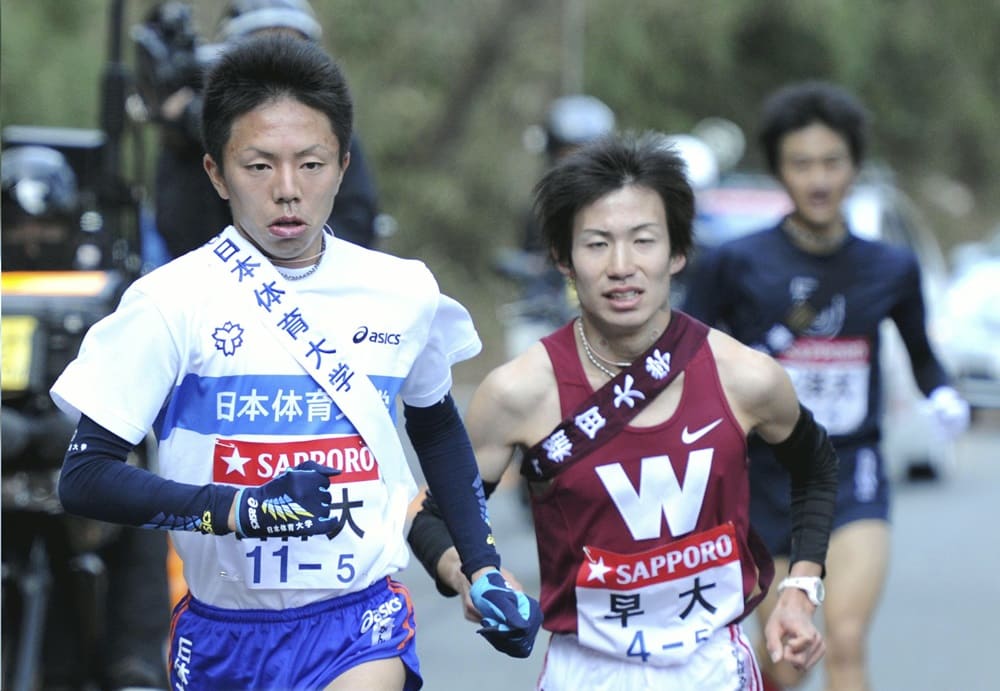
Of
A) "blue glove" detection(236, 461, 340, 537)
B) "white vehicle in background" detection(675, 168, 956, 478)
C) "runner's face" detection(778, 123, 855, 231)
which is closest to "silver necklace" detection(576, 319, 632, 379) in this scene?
"blue glove" detection(236, 461, 340, 537)

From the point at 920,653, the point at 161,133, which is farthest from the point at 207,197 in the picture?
the point at 920,653

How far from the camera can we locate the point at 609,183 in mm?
4273

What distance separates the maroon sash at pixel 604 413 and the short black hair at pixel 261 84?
865mm

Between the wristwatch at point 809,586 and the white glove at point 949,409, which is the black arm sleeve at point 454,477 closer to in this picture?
the wristwatch at point 809,586

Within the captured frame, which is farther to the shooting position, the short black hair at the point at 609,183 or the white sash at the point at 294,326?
the short black hair at the point at 609,183

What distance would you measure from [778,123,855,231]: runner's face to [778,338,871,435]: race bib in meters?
0.41

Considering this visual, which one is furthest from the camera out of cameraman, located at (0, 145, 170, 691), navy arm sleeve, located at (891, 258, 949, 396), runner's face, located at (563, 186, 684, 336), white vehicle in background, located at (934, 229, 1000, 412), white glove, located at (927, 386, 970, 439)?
white vehicle in background, located at (934, 229, 1000, 412)

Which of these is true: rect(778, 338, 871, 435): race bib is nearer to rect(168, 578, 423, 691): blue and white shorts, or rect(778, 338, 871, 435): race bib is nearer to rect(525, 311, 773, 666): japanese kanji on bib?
rect(525, 311, 773, 666): japanese kanji on bib

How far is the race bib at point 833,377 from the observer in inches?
230

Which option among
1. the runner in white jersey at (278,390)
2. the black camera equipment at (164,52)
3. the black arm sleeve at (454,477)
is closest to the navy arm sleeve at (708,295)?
the black camera equipment at (164,52)

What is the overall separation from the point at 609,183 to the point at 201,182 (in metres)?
1.70

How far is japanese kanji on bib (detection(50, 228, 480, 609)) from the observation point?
3439mm

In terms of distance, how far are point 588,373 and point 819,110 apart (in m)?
2.21

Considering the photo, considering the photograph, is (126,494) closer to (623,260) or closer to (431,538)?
(431,538)
